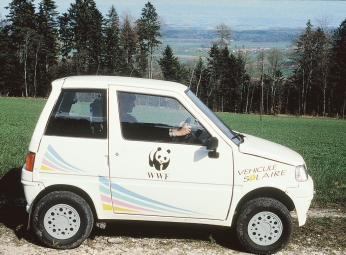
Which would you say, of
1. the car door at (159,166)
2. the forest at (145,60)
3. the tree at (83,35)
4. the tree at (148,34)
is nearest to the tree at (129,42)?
the forest at (145,60)

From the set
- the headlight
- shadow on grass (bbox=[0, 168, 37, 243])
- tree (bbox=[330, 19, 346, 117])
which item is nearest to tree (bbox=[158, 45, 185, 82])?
tree (bbox=[330, 19, 346, 117])

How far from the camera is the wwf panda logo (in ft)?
16.4

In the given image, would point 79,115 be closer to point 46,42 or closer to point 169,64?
point 46,42

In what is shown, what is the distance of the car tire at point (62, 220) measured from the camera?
508cm

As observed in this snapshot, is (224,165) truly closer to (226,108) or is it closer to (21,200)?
(21,200)

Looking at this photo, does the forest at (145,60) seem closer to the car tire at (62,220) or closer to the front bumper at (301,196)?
the front bumper at (301,196)

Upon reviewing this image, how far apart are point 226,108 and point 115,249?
256 feet

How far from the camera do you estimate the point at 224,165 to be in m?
5.03

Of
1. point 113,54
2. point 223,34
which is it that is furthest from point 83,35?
point 223,34

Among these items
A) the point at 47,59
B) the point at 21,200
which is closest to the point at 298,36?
the point at 47,59

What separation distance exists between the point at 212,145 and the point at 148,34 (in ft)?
239

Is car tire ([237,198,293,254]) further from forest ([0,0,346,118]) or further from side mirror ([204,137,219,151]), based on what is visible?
forest ([0,0,346,118])

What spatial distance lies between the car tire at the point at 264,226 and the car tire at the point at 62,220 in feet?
6.25

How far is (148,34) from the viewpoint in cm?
7562
